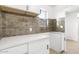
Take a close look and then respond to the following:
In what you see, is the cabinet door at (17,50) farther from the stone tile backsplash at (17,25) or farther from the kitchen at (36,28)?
the stone tile backsplash at (17,25)

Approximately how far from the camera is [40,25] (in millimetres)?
1220

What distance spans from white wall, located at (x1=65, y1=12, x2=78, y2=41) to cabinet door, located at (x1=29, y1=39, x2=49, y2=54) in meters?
0.30

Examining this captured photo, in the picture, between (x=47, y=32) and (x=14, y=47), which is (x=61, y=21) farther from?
(x=14, y=47)

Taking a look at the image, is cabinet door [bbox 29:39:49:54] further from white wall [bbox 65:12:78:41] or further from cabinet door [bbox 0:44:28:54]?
white wall [bbox 65:12:78:41]

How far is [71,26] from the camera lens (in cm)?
102

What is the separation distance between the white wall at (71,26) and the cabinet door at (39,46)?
→ 30 centimetres

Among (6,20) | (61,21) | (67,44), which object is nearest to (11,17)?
(6,20)

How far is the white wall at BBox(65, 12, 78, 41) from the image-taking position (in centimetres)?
98

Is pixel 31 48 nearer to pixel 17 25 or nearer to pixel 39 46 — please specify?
pixel 39 46

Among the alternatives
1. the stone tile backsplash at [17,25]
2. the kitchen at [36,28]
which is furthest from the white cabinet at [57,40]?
the stone tile backsplash at [17,25]

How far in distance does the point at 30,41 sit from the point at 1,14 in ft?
1.67

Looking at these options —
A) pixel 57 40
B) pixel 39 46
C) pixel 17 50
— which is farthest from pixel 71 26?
pixel 17 50

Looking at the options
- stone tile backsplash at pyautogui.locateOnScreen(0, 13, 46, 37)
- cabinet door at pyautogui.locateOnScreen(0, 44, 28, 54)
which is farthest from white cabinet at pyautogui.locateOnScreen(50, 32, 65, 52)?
cabinet door at pyautogui.locateOnScreen(0, 44, 28, 54)

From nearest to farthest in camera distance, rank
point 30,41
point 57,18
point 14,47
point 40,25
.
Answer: point 14,47 → point 30,41 → point 57,18 → point 40,25
